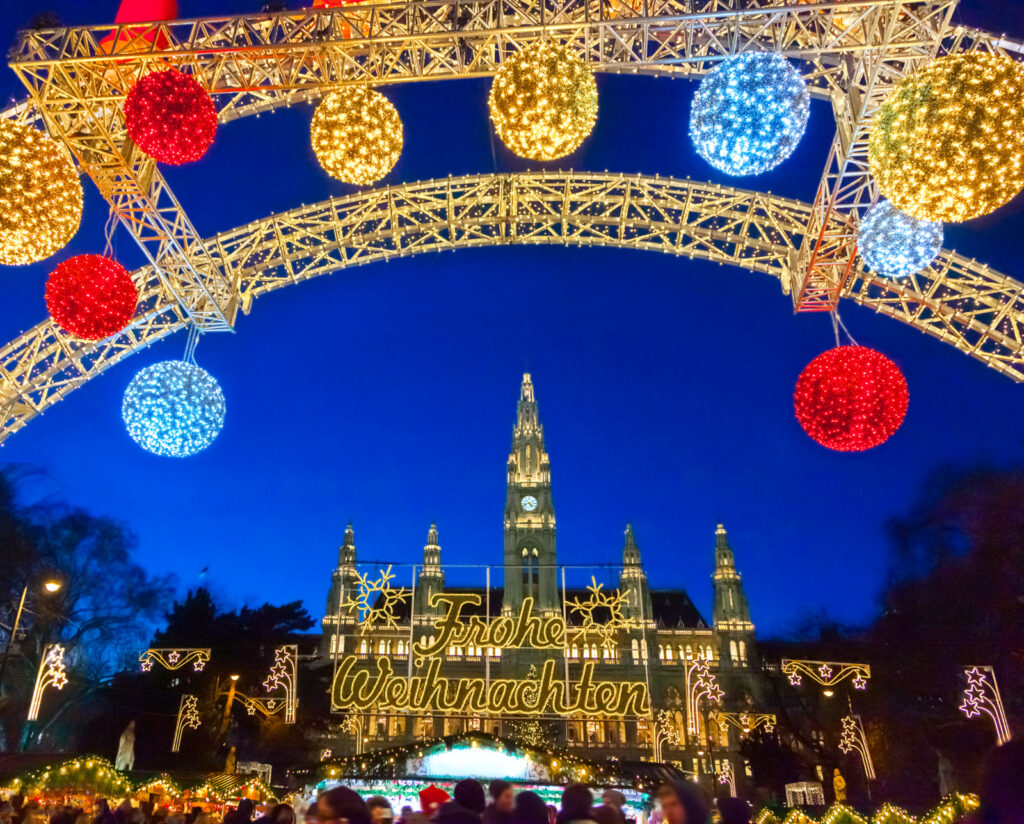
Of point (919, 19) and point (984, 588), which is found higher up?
point (919, 19)

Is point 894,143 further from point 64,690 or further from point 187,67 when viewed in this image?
point 64,690

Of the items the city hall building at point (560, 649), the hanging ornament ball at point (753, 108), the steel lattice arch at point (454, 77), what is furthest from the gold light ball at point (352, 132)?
the city hall building at point (560, 649)

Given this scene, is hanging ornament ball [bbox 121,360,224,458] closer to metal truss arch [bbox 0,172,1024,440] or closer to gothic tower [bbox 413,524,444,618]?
metal truss arch [bbox 0,172,1024,440]

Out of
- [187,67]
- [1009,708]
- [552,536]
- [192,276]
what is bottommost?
[1009,708]

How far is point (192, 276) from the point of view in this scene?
11.2 metres

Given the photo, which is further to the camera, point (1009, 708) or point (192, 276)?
point (1009, 708)

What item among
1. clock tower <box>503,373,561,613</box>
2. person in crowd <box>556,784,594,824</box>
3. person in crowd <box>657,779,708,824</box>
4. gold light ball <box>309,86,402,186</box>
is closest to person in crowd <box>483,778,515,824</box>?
Answer: person in crowd <box>556,784,594,824</box>

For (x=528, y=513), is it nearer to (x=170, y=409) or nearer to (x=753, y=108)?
(x=170, y=409)

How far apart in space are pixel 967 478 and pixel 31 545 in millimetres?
28287

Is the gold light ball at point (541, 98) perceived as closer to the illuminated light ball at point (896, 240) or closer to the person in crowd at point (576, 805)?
the illuminated light ball at point (896, 240)

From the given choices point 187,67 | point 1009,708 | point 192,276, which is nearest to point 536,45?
point 187,67

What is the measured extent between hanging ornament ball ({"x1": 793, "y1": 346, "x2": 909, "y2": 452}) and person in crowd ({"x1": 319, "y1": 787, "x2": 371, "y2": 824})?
6.48 m

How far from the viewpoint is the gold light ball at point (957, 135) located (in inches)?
221

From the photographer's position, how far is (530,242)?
42.2ft
